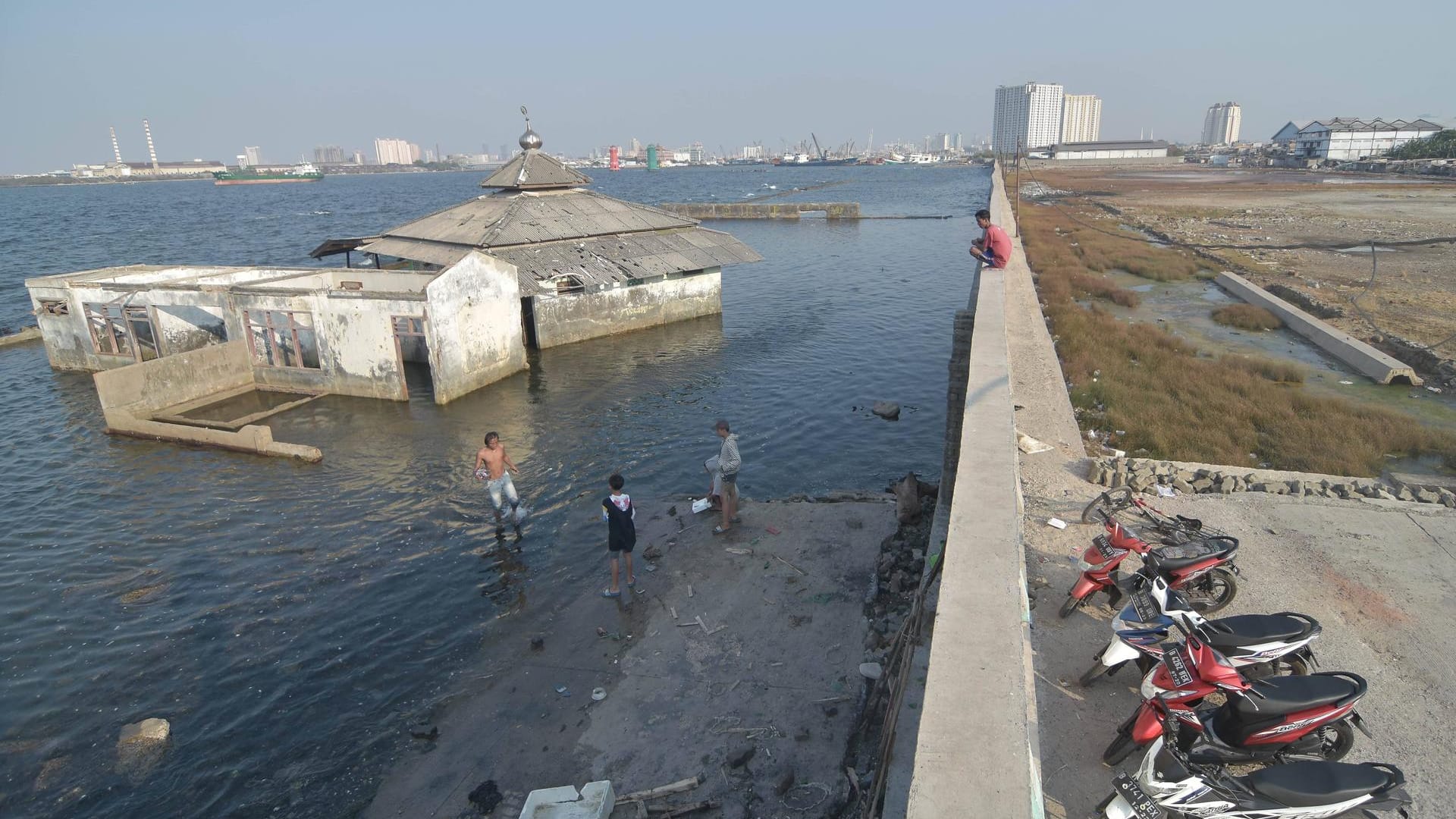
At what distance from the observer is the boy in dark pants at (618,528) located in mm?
10773

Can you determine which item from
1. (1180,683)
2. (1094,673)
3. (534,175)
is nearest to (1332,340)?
(1094,673)

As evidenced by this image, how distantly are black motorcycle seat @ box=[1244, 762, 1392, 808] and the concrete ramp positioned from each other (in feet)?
58.6

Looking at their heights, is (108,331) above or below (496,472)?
above

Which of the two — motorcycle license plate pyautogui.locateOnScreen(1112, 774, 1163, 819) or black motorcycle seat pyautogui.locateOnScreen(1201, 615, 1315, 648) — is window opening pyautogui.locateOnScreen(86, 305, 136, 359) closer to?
motorcycle license plate pyautogui.locateOnScreen(1112, 774, 1163, 819)

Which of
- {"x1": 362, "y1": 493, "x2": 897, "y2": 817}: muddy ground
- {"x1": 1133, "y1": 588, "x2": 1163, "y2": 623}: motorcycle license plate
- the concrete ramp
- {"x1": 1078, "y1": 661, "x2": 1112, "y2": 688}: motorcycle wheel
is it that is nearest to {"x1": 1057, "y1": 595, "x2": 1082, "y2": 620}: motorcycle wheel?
{"x1": 1133, "y1": 588, "x2": 1163, "y2": 623}: motorcycle license plate

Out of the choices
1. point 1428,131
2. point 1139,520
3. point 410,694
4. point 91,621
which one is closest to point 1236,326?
point 1139,520

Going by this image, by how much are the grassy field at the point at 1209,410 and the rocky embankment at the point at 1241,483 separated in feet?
7.19

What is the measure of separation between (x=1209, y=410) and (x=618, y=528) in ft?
41.2

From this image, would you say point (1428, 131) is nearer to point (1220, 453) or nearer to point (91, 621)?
point (1220, 453)

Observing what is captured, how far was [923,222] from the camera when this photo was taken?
6694 centimetres

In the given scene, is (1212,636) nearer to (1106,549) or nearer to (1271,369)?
(1106,549)

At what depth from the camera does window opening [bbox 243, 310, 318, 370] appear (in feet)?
68.9

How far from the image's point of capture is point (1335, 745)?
5562mm

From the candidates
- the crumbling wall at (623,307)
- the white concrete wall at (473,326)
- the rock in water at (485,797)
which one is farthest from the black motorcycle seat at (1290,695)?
the crumbling wall at (623,307)
